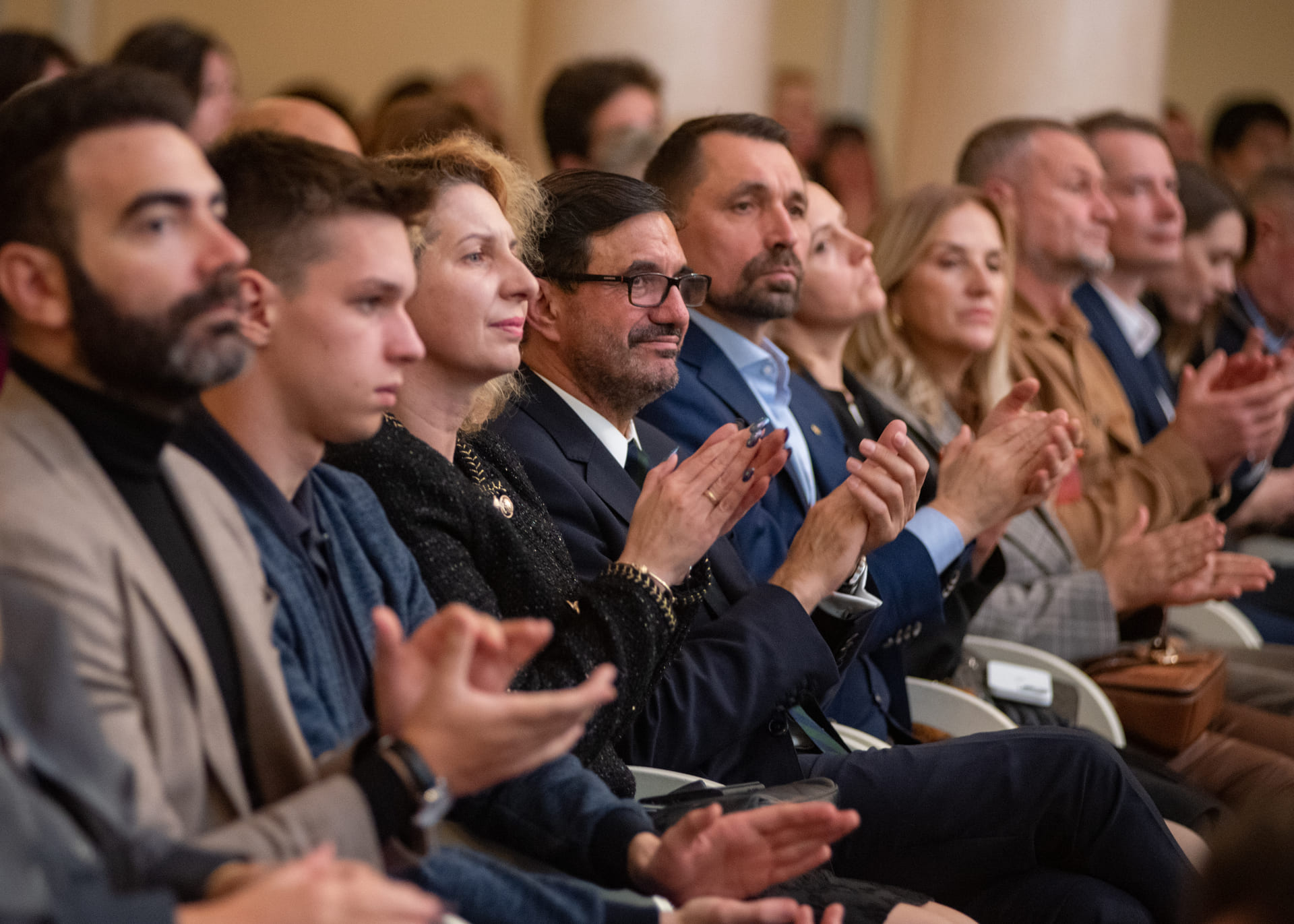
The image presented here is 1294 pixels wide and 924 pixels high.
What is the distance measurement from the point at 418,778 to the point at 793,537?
149cm

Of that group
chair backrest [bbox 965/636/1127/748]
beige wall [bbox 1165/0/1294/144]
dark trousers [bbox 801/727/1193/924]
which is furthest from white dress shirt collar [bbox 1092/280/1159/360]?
beige wall [bbox 1165/0/1294/144]

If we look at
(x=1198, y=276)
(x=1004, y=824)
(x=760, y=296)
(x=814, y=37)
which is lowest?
(x=1004, y=824)

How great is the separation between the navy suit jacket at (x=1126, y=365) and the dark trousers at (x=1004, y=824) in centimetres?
246

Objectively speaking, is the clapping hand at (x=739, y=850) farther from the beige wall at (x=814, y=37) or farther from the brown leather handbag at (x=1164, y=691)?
the beige wall at (x=814, y=37)

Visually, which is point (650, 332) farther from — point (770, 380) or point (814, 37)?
point (814, 37)

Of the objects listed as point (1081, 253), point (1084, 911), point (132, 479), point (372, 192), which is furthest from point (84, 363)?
point (1081, 253)

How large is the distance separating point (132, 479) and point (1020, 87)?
4.57 metres

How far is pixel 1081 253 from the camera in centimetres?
428

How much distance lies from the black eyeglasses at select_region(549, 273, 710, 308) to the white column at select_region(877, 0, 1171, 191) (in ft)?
10.5

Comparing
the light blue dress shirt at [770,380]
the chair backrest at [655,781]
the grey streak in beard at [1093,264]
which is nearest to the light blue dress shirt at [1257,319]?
the grey streak in beard at [1093,264]

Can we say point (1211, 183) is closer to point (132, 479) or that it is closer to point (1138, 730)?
point (1138, 730)

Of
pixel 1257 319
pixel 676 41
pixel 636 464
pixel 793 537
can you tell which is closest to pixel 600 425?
pixel 636 464

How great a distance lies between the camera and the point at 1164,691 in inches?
122

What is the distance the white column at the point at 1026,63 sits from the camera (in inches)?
207
